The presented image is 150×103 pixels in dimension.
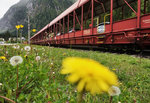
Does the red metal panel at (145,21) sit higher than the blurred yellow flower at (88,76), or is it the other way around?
the red metal panel at (145,21)

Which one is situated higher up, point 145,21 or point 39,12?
point 39,12

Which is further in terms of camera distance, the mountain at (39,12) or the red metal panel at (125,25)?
the mountain at (39,12)

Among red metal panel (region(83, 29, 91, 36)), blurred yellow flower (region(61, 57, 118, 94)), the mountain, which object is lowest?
blurred yellow flower (region(61, 57, 118, 94))

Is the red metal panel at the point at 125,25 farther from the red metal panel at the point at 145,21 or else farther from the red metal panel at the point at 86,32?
the red metal panel at the point at 86,32

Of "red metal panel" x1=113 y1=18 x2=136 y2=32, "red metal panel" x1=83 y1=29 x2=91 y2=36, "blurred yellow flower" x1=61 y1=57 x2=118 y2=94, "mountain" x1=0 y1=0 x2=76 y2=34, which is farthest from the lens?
"mountain" x1=0 y1=0 x2=76 y2=34

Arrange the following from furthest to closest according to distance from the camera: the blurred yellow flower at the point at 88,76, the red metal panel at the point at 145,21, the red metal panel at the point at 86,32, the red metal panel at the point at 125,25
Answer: the red metal panel at the point at 86,32 < the red metal panel at the point at 125,25 < the red metal panel at the point at 145,21 < the blurred yellow flower at the point at 88,76

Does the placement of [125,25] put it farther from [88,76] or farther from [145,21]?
[88,76]

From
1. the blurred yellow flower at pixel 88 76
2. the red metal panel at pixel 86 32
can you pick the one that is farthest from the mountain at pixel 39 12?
the blurred yellow flower at pixel 88 76

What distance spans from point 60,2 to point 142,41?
580 feet

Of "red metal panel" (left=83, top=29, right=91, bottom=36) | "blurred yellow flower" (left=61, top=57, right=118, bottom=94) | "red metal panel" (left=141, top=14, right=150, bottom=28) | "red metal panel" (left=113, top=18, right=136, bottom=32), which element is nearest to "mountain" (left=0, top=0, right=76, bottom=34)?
"red metal panel" (left=83, top=29, right=91, bottom=36)

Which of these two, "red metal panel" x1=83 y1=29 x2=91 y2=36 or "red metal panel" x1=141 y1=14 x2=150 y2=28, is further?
"red metal panel" x1=83 y1=29 x2=91 y2=36

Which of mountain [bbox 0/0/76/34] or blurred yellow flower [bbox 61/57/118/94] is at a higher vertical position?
mountain [bbox 0/0/76/34]

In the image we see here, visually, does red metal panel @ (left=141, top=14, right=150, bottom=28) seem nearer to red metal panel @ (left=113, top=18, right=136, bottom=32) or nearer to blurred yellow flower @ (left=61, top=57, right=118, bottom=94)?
red metal panel @ (left=113, top=18, right=136, bottom=32)

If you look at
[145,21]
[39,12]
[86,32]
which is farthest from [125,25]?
[39,12]
